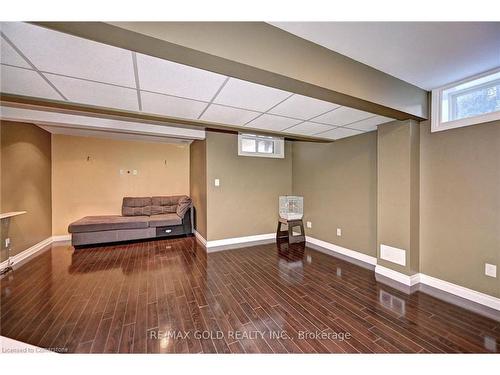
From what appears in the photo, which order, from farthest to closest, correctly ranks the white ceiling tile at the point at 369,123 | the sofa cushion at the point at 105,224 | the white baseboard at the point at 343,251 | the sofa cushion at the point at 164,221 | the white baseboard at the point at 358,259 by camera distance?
the sofa cushion at the point at 164,221, the sofa cushion at the point at 105,224, the white baseboard at the point at 343,251, the white ceiling tile at the point at 369,123, the white baseboard at the point at 358,259

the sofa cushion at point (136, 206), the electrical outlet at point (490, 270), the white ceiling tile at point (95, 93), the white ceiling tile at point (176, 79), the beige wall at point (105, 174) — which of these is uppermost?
the white ceiling tile at point (176, 79)

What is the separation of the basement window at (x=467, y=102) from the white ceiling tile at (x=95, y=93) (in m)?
3.44

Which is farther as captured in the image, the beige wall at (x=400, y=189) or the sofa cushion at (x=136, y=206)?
the sofa cushion at (x=136, y=206)

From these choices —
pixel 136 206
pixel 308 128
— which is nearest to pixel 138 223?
pixel 136 206

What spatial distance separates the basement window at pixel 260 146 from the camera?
4.30m

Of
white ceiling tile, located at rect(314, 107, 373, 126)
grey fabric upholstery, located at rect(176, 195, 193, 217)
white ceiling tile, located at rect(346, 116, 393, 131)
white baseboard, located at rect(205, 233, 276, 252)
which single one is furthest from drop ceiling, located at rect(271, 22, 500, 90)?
grey fabric upholstery, located at rect(176, 195, 193, 217)

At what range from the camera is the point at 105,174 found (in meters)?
4.94

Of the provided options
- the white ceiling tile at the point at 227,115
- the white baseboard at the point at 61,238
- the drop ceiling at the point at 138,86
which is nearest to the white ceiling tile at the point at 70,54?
the drop ceiling at the point at 138,86

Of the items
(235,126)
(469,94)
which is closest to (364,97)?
(469,94)

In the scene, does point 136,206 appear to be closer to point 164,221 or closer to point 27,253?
point 164,221

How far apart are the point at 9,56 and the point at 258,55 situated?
1.79m

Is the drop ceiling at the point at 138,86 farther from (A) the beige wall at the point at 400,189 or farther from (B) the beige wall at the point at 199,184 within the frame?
(B) the beige wall at the point at 199,184
